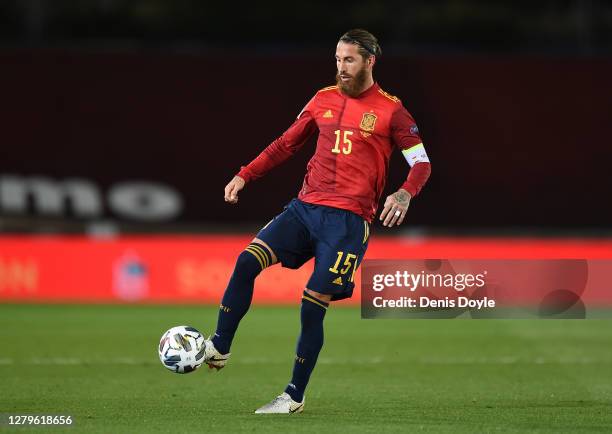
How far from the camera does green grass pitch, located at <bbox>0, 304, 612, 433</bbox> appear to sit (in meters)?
7.28

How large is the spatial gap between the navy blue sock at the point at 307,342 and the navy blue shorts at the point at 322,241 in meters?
0.11

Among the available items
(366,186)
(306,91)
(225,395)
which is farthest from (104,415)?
(306,91)

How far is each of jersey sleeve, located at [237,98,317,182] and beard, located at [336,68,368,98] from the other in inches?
9.9

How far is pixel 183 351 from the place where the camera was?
24.3ft

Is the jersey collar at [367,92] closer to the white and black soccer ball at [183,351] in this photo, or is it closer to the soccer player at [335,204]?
the soccer player at [335,204]

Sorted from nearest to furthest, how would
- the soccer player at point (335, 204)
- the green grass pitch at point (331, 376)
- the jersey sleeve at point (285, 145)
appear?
the green grass pitch at point (331, 376) → the soccer player at point (335, 204) → the jersey sleeve at point (285, 145)

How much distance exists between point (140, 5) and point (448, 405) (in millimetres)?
12480

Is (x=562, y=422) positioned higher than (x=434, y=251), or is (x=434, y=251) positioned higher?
(x=562, y=422)

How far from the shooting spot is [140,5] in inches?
752

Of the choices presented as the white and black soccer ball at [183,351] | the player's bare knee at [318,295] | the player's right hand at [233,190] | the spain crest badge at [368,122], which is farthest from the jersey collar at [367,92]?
the white and black soccer ball at [183,351]

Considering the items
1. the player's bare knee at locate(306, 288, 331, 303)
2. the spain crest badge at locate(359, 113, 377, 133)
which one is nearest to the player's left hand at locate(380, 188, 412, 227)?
the spain crest badge at locate(359, 113, 377, 133)

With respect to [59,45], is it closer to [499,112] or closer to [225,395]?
[499,112]

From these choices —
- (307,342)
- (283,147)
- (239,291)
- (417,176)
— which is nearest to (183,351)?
(239,291)

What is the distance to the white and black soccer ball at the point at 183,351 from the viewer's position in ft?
24.3
